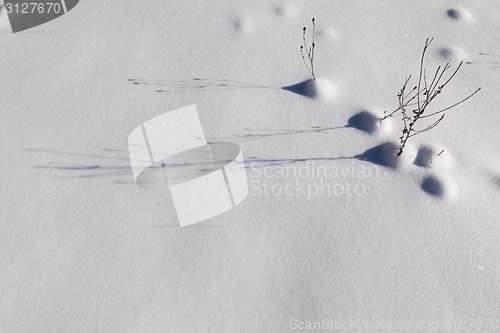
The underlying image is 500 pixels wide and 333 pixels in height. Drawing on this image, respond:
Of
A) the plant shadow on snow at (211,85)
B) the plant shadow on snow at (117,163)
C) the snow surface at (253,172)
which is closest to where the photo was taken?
the snow surface at (253,172)

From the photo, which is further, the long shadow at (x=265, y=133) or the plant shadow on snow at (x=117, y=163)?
the long shadow at (x=265, y=133)

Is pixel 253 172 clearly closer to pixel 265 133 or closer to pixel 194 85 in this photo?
pixel 265 133

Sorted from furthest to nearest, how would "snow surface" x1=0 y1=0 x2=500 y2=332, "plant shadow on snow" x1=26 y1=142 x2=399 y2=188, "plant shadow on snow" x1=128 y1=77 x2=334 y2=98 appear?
"plant shadow on snow" x1=128 y1=77 x2=334 y2=98 → "plant shadow on snow" x1=26 y1=142 x2=399 y2=188 → "snow surface" x1=0 y1=0 x2=500 y2=332

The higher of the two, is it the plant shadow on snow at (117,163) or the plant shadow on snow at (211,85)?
the plant shadow on snow at (211,85)

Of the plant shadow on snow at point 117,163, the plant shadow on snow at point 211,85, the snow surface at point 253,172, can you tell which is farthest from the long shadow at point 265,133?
the plant shadow on snow at point 211,85

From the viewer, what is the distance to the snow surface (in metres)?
2.04

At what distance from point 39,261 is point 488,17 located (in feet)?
11.2

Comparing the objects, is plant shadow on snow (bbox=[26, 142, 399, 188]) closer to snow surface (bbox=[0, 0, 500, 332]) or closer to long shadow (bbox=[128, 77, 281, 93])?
snow surface (bbox=[0, 0, 500, 332])

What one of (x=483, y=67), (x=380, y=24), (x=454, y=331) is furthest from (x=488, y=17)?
(x=454, y=331)

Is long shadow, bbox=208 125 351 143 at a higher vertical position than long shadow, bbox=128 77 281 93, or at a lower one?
lower

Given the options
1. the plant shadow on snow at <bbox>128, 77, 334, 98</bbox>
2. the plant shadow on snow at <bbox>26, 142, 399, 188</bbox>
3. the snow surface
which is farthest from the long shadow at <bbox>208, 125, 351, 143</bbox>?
the plant shadow on snow at <bbox>128, 77, 334, 98</bbox>

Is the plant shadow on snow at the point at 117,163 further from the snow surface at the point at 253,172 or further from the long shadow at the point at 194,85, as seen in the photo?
the long shadow at the point at 194,85

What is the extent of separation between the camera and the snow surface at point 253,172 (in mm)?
2035

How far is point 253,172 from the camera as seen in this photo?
2.36 metres
